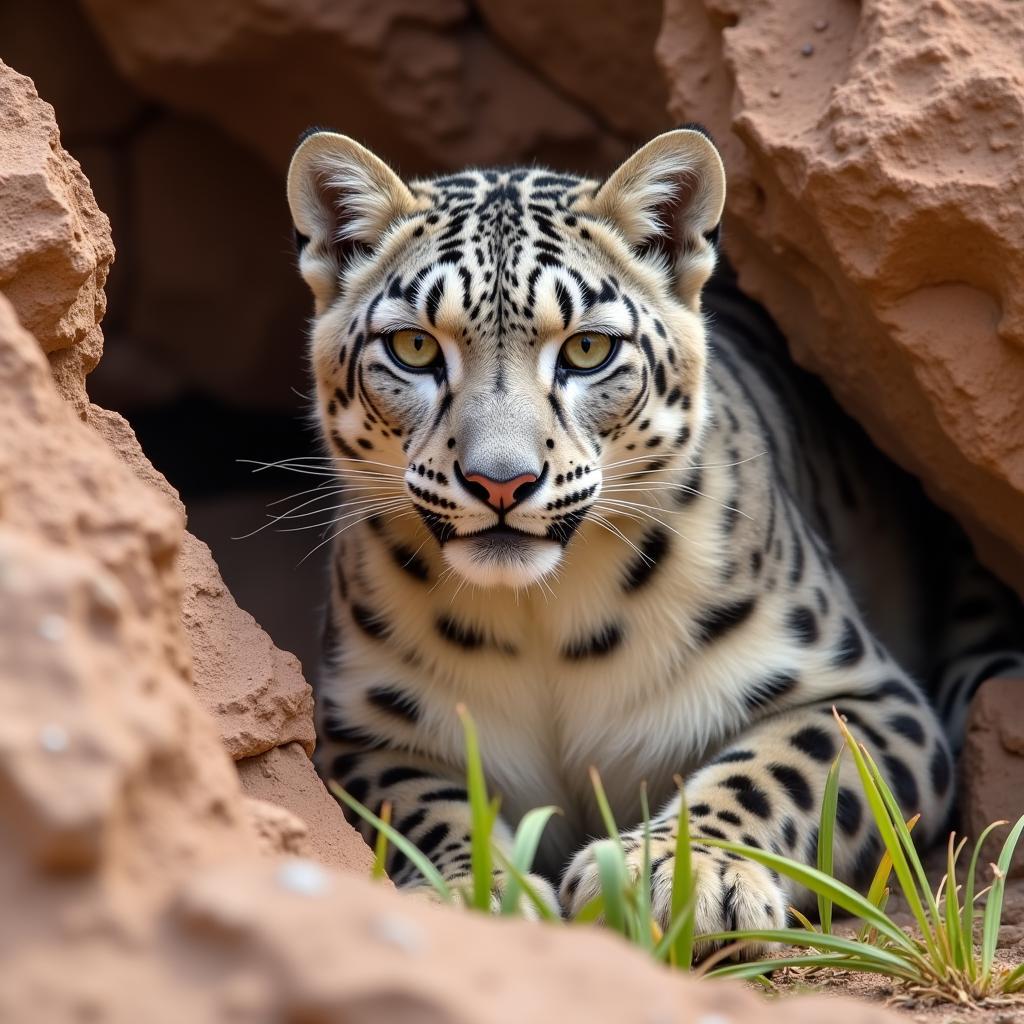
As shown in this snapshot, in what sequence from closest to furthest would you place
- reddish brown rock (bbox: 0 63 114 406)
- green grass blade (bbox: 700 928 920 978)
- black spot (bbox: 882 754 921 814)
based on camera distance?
green grass blade (bbox: 700 928 920 978)
reddish brown rock (bbox: 0 63 114 406)
black spot (bbox: 882 754 921 814)

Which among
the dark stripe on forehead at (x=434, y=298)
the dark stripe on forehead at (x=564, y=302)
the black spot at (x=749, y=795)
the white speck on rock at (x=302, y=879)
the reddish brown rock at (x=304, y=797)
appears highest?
the dark stripe on forehead at (x=564, y=302)

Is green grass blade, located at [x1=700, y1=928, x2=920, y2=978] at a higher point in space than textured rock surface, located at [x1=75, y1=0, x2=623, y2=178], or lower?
lower

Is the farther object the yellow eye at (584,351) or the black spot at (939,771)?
the black spot at (939,771)

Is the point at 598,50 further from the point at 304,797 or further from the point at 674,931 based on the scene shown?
the point at 674,931

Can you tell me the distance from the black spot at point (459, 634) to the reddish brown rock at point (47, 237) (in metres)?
1.21

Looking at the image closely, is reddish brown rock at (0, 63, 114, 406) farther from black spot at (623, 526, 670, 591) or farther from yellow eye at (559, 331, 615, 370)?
black spot at (623, 526, 670, 591)

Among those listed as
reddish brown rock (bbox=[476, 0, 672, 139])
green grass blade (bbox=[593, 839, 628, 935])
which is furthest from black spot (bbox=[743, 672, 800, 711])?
reddish brown rock (bbox=[476, 0, 672, 139])

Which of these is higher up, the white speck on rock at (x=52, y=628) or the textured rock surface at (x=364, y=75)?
the textured rock surface at (x=364, y=75)

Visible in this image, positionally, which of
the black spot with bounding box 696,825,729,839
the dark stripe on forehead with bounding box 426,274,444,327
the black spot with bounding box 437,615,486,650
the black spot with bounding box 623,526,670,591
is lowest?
the black spot with bounding box 696,825,729,839

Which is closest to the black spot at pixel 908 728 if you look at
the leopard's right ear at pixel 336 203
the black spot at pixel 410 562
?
the black spot at pixel 410 562

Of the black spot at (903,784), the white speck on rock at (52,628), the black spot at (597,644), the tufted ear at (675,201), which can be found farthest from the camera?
the black spot at (903,784)

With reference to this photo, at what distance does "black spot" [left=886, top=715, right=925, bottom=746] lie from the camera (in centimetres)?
429

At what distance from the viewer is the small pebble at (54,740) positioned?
1656 millimetres

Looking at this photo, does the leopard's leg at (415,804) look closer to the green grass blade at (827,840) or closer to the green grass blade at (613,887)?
the green grass blade at (827,840)
